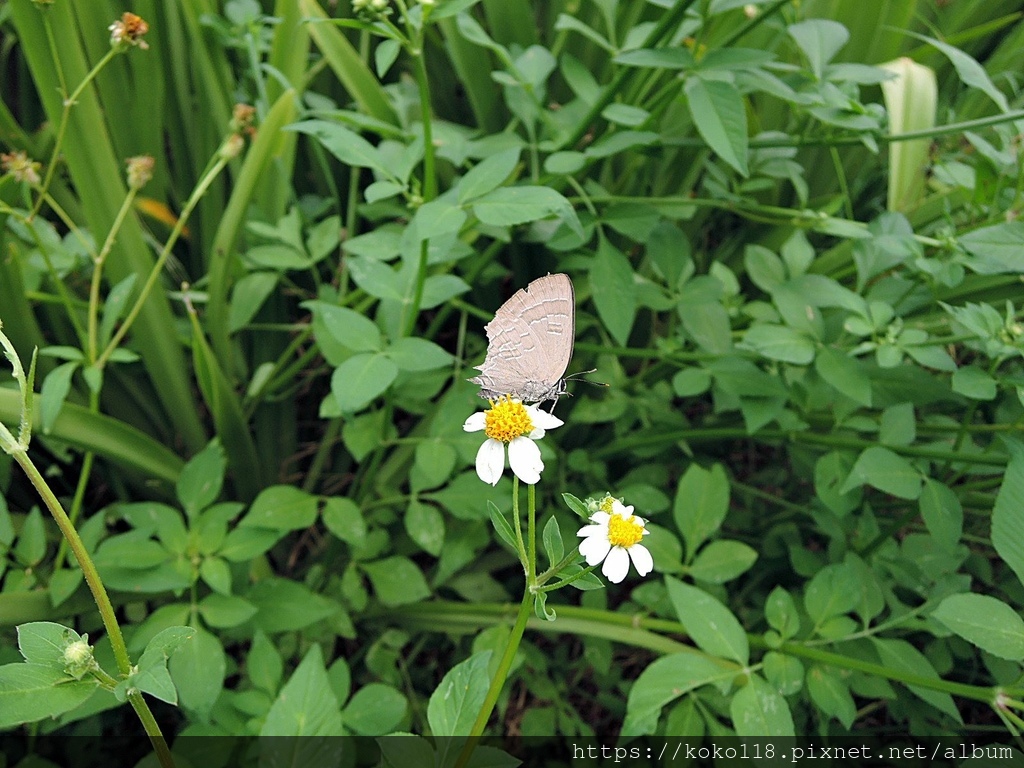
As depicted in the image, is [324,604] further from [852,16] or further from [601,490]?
[852,16]

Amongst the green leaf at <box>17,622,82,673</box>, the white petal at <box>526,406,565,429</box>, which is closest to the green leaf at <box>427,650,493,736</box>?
the white petal at <box>526,406,565,429</box>

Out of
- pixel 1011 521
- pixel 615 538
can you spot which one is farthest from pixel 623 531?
pixel 1011 521

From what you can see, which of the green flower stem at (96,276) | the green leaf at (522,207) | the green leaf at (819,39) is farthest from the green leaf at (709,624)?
the green flower stem at (96,276)

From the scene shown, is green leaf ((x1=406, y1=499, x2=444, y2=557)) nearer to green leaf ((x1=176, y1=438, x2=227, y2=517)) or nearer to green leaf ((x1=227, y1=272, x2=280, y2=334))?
green leaf ((x1=176, y1=438, x2=227, y2=517))

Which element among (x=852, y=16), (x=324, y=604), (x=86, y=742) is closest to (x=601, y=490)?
(x=324, y=604)

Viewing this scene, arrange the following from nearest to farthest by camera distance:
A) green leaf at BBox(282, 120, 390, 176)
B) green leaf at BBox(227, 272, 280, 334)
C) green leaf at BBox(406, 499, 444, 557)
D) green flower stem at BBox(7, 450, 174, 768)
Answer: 1. green flower stem at BBox(7, 450, 174, 768)
2. green leaf at BBox(282, 120, 390, 176)
3. green leaf at BBox(406, 499, 444, 557)
4. green leaf at BBox(227, 272, 280, 334)

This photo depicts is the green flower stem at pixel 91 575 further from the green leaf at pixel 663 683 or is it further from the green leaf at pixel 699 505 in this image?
the green leaf at pixel 699 505

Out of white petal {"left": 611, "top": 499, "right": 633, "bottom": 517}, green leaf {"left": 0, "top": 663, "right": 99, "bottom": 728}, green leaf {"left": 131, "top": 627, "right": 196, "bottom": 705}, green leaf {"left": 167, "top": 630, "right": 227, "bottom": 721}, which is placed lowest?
green leaf {"left": 167, "top": 630, "right": 227, "bottom": 721}
